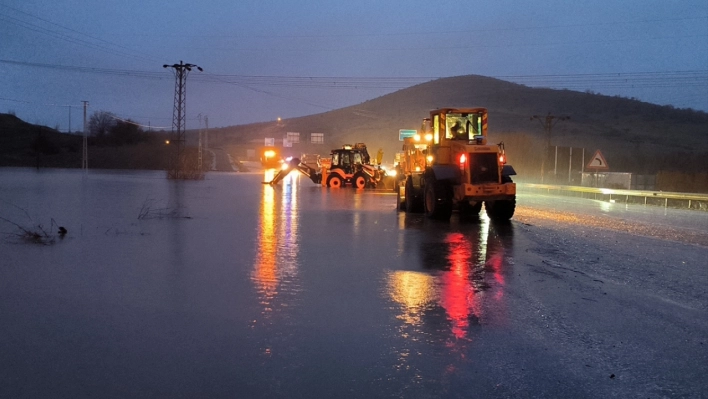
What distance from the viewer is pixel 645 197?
109 ft

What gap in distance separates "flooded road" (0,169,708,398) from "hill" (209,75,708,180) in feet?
163

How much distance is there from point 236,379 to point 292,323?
193 centimetres

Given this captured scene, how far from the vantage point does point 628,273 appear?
37.9 ft

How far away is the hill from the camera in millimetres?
72688

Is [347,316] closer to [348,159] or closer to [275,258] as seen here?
[275,258]

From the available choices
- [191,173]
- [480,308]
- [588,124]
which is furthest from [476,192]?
[588,124]

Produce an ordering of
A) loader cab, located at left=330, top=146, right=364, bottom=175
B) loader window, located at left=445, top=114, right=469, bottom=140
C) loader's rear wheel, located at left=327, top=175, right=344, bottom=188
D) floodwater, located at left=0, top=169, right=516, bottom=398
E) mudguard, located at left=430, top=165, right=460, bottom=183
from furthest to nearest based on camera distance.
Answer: loader cab, located at left=330, top=146, right=364, bottom=175 < loader's rear wheel, located at left=327, top=175, right=344, bottom=188 < loader window, located at left=445, top=114, right=469, bottom=140 < mudguard, located at left=430, top=165, right=460, bottom=183 < floodwater, located at left=0, top=169, right=516, bottom=398

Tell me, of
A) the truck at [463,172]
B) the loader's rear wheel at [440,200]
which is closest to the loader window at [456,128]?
the truck at [463,172]

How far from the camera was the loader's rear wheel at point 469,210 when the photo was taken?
74.7 ft

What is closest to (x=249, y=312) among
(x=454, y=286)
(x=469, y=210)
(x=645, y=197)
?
(x=454, y=286)

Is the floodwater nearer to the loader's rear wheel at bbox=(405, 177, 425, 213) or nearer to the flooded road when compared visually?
the flooded road

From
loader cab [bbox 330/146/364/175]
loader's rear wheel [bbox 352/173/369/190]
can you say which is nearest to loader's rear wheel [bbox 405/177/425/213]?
loader's rear wheel [bbox 352/173/369/190]

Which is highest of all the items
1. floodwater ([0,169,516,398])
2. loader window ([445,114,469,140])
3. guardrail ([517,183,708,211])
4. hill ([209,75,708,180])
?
hill ([209,75,708,180])

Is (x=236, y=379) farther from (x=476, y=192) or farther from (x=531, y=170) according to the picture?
(x=531, y=170)
